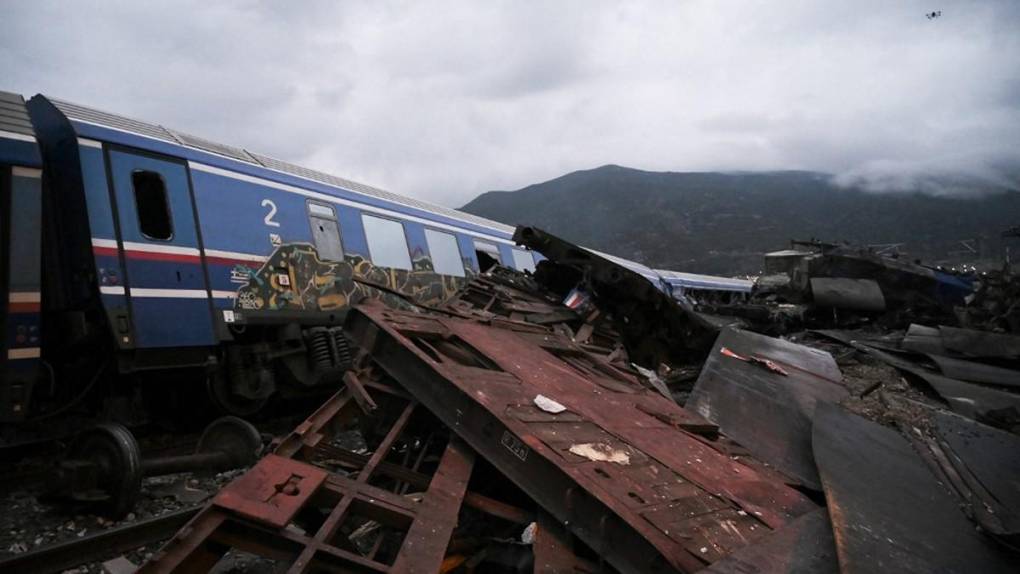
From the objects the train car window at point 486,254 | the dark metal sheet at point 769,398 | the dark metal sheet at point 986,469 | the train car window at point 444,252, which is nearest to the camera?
the dark metal sheet at point 986,469

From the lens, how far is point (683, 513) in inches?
82.7

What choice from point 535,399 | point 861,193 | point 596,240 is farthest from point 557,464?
point 861,193

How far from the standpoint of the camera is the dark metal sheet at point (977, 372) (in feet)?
18.2

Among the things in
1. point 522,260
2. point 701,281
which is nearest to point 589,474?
point 522,260

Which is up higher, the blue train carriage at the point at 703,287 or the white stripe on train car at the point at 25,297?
the white stripe on train car at the point at 25,297

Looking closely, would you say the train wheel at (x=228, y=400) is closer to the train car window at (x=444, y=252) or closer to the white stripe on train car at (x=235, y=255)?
the white stripe on train car at (x=235, y=255)

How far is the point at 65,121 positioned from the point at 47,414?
2771 millimetres

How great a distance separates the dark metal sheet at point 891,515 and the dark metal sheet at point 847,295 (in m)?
7.13

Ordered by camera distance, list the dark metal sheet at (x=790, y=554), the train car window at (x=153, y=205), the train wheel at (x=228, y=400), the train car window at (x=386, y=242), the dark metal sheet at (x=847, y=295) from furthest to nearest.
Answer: the dark metal sheet at (x=847, y=295) < the train car window at (x=386, y=242) < the train wheel at (x=228, y=400) < the train car window at (x=153, y=205) < the dark metal sheet at (x=790, y=554)

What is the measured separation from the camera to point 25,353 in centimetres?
449

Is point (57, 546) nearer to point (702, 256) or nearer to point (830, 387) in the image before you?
point (830, 387)

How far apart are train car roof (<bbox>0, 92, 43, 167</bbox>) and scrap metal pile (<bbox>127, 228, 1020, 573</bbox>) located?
361 cm

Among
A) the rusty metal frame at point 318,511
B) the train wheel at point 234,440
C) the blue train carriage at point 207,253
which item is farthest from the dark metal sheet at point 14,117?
the rusty metal frame at point 318,511

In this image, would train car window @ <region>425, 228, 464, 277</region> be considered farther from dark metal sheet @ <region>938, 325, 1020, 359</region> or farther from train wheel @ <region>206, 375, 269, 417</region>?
dark metal sheet @ <region>938, 325, 1020, 359</region>
